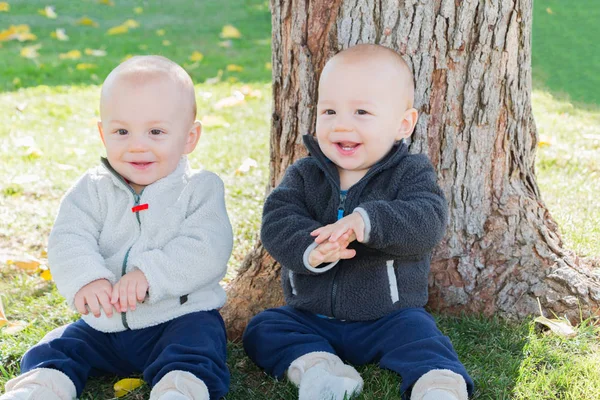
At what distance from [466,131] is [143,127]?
1.18 metres

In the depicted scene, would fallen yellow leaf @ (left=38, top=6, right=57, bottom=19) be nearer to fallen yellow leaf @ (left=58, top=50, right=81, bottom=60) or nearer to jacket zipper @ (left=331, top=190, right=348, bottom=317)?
fallen yellow leaf @ (left=58, top=50, right=81, bottom=60)

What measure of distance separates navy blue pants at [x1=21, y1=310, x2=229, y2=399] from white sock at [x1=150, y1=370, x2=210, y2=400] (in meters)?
0.04

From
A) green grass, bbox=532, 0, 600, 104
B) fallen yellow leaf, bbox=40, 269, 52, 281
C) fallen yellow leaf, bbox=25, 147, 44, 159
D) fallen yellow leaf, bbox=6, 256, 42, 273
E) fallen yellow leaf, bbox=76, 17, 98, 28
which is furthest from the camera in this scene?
fallen yellow leaf, bbox=76, 17, 98, 28

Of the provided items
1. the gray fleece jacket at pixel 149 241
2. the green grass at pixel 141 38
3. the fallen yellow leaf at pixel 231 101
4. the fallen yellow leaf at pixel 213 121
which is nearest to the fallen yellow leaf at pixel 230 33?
the green grass at pixel 141 38

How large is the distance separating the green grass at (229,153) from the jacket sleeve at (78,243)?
1.22 ft

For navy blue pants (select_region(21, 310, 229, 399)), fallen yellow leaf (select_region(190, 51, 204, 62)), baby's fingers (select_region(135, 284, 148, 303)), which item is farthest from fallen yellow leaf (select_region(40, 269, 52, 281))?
fallen yellow leaf (select_region(190, 51, 204, 62))

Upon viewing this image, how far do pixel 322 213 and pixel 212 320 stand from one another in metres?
0.52

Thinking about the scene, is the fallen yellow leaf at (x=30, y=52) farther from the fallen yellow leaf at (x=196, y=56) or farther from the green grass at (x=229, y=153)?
the fallen yellow leaf at (x=196, y=56)

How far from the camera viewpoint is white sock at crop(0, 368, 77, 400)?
2.32m

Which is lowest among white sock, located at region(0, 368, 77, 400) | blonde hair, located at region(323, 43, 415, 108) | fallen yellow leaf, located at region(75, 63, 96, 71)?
fallen yellow leaf, located at region(75, 63, 96, 71)

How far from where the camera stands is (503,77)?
9.40 feet

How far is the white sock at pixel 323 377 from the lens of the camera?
2318 mm

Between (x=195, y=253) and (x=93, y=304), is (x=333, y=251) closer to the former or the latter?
(x=195, y=253)

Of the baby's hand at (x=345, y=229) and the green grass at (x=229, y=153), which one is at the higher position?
the baby's hand at (x=345, y=229)
